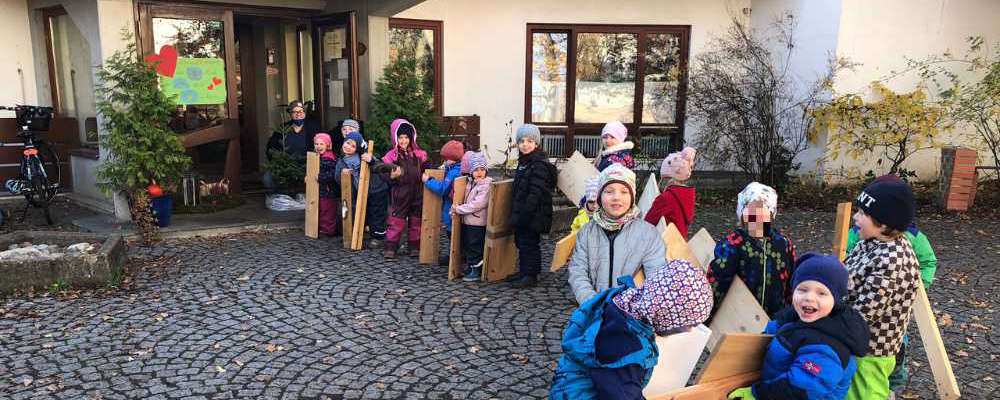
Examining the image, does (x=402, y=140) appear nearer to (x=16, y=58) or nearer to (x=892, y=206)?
(x=892, y=206)

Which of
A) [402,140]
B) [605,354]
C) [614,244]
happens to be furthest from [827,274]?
[402,140]

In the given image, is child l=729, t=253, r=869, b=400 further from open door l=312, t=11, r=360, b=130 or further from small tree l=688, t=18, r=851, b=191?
small tree l=688, t=18, r=851, b=191

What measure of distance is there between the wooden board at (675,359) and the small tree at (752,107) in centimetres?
844

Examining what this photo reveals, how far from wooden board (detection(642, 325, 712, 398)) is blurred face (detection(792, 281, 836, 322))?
0.38 meters

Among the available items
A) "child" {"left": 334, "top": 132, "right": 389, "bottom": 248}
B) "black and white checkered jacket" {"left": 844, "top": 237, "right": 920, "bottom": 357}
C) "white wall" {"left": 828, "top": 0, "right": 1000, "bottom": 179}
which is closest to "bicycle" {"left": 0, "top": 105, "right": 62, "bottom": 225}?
"child" {"left": 334, "top": 132, "right": 389, "bottom": 248}

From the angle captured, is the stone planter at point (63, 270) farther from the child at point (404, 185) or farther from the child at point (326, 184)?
the child at point (404, 185)

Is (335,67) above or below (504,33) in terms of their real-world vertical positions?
below

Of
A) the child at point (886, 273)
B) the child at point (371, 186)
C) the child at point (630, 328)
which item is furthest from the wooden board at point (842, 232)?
the child at point (371, 186)

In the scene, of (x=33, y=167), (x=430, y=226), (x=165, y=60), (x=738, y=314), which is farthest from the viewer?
(x=165, y=60)

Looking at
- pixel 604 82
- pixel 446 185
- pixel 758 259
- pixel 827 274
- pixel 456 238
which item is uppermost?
pixel 604 82

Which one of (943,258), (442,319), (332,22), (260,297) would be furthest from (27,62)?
(943,258)

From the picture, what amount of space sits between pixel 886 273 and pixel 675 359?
107 cm

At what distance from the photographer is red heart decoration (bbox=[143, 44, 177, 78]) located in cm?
854

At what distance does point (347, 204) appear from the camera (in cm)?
773
